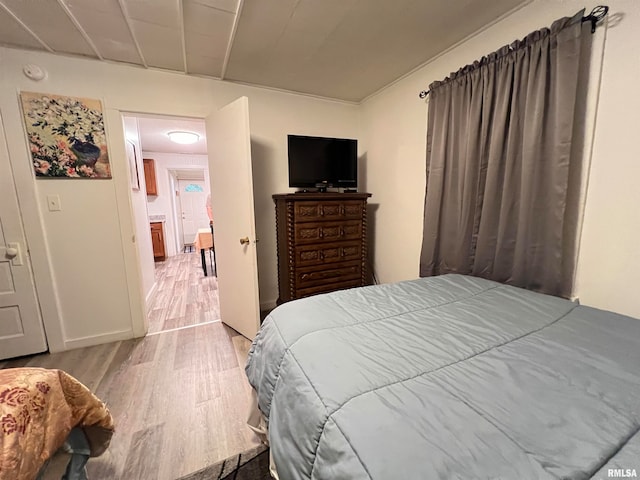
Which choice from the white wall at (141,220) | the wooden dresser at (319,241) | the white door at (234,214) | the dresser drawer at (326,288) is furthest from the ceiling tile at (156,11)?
the dresser drawer at (326,288)

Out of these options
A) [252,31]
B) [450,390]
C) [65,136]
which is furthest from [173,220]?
[450,390]

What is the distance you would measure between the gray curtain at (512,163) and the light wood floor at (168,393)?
184cm

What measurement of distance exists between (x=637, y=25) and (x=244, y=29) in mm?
2081

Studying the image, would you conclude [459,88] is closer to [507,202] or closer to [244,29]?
[507,202]

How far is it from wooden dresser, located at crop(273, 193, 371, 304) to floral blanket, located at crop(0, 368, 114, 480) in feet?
5.14

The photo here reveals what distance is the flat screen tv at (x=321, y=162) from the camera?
2.52m

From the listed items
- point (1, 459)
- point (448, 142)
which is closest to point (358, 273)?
point (448, 142)

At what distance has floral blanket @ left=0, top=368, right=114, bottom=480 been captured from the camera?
2.27 ft

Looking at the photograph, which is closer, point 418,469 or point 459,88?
point 418,469

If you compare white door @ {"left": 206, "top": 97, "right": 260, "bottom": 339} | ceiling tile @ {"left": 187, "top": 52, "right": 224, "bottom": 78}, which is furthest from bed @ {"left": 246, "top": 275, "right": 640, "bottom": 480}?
ceiling tile @ {"left": 187, "top": 52, "right": 224, "bottom": 78}

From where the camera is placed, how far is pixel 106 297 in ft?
7.39

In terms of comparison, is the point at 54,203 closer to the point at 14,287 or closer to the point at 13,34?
the point at 14,287

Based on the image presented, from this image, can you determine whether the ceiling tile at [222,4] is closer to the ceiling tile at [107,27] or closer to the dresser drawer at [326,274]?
the ceiling tile at [107,27]

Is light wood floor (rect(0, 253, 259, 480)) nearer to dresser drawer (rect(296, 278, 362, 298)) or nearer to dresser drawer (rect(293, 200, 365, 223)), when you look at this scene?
dresser drawer (rect(296, 278, 362, 298))
